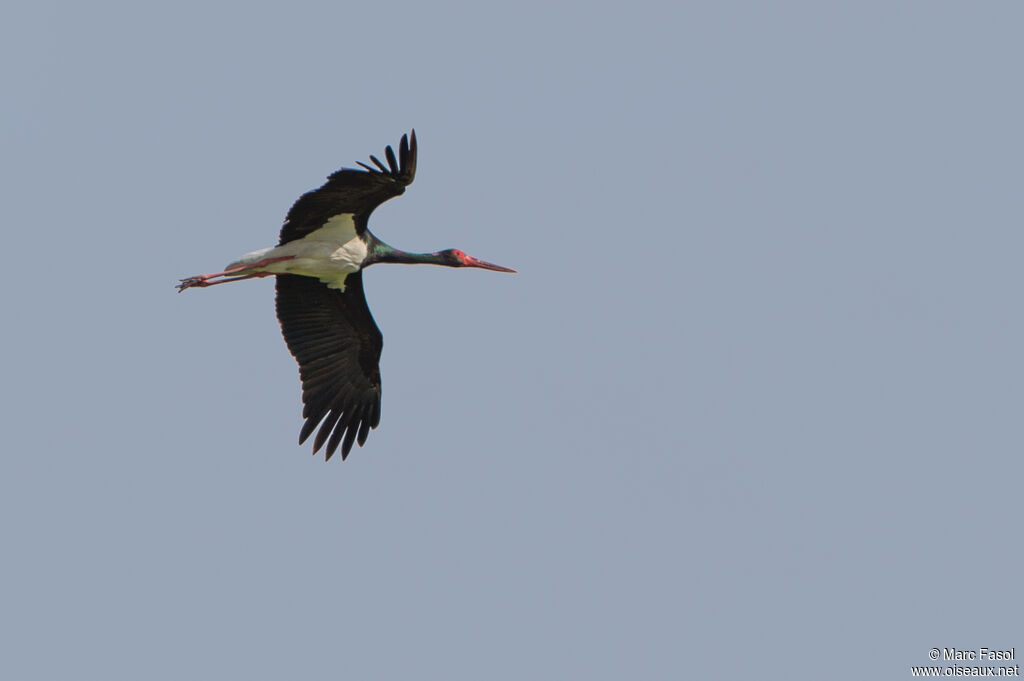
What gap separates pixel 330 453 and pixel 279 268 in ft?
7.48

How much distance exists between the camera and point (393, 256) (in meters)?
16.0

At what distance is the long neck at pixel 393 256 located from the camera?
15.6 meters

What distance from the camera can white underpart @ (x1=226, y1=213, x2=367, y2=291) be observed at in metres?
15.1

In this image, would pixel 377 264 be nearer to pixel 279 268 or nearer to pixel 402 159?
pixel 279 268

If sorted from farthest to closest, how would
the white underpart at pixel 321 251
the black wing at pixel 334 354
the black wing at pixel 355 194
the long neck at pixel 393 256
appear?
1. the black wing at pixel 334 354
2. the long neck at pixel 393 256
3. the white underpart at pixel 321 251
4. the black wing at pixel 355 194

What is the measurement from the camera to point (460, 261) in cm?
1683

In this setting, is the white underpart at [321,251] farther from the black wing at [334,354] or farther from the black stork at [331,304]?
the black wing at [334,354]

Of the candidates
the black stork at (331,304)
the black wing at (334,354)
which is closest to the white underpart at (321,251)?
the black stork at (331,304)

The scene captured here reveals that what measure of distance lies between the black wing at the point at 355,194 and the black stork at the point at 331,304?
0.02m

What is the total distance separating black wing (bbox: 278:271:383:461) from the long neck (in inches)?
15.4

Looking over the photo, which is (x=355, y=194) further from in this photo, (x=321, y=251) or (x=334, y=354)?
(x=334, y=354)

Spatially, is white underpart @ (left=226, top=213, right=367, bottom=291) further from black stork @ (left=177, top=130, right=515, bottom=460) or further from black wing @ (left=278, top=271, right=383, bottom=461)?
black wing @ (left=278, top=271, right=383, bottom=461)

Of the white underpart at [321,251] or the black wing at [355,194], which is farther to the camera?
the white underpart at [321,251]

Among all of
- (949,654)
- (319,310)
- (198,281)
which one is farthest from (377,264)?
(949,654)
